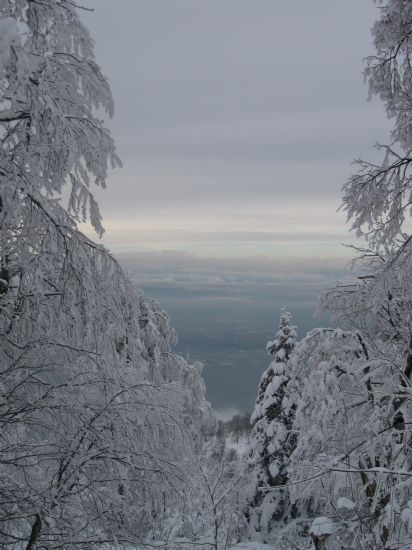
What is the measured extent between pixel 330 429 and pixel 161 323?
689 cm

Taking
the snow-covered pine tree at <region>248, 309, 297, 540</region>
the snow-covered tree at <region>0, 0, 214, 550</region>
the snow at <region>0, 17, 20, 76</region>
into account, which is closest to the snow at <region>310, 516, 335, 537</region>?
the snow-covered tree at <region>0, 0, 214, 550</region>

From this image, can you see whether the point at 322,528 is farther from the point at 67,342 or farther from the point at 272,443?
the point at 272,443

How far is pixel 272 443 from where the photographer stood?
52.2 feet

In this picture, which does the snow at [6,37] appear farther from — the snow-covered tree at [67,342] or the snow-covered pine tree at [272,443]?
the snow-covered pine tree at [272,443]

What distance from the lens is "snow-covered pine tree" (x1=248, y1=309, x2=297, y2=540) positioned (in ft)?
52.4

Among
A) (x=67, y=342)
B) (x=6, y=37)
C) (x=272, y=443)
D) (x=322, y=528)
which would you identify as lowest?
(x=272, y=443)

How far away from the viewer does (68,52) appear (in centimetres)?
439

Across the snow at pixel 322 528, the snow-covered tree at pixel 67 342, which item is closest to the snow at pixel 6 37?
the snow-covered tree at pixel 67 342

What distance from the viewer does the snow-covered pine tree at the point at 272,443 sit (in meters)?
16.0

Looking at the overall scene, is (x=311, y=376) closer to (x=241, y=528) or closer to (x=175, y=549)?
(x=175, y=549)

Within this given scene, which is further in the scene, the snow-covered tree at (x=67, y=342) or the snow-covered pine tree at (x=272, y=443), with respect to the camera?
the snow-covered pine tree at (x=272, y=443)

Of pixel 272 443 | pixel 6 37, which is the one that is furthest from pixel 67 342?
pixel 272 443

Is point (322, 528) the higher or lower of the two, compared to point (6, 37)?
lower

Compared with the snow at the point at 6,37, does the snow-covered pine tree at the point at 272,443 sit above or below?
below
